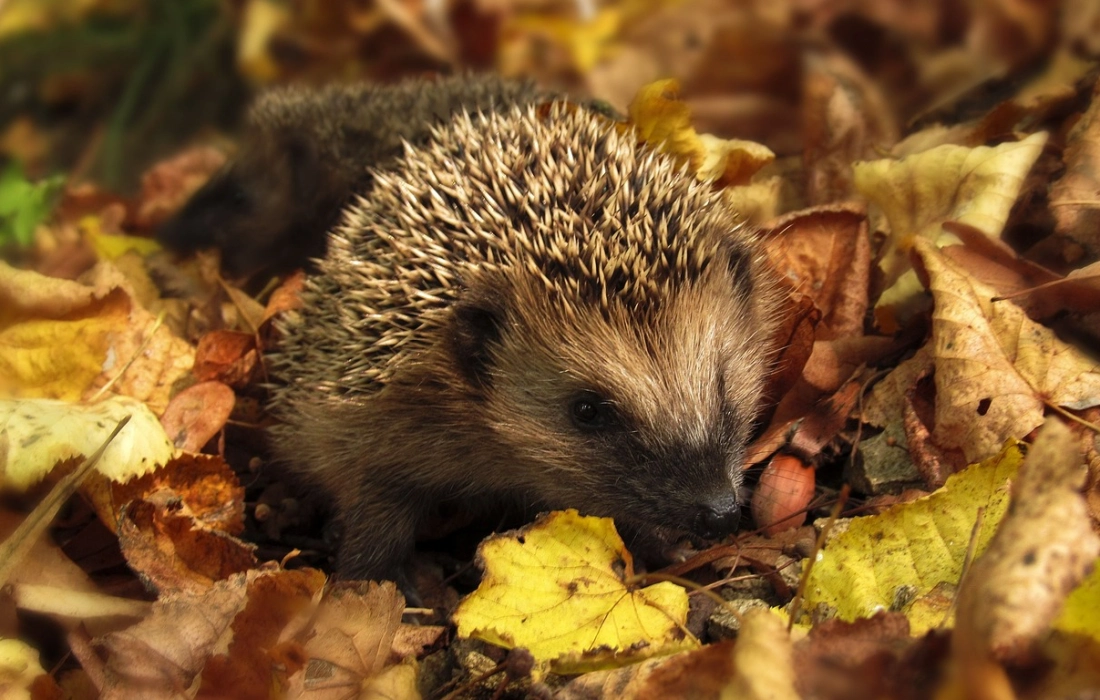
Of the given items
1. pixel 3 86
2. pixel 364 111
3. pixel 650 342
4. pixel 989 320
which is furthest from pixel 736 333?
pixel 3 86

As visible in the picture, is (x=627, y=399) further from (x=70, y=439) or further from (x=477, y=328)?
(x=70, y=439)

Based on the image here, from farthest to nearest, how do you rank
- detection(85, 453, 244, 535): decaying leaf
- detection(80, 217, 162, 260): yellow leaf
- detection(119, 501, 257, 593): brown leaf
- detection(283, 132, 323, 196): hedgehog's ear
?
detection(80, 217, 162, 260): yellow leaf → detection(283, 132, 323, 196): hedgehog's ear → detection(85, 453, 244, 535): decaying leaf → detection(119, 501, 257, 593): brown leaf

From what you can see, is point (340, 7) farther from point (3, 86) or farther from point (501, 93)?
point (501, 93)

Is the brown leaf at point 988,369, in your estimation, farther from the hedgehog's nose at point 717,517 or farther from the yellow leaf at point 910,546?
the hedgehog's nose at point 717,517

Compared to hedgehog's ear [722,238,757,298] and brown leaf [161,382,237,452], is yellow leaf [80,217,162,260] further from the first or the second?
hedgehog's ear [722,238,757,298]

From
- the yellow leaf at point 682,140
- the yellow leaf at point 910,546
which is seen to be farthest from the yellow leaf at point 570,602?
the yellow leaf at point 682,140

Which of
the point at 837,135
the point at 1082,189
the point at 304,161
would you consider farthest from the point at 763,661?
the point at 304,161

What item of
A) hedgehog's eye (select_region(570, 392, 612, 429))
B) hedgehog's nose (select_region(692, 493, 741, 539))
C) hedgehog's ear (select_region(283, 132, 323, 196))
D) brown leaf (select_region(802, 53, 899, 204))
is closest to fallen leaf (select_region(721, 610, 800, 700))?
hedgehog's nose (select_region(692, 493, 741, 539))

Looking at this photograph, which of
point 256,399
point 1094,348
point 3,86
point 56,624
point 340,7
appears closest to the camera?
point 56,624
